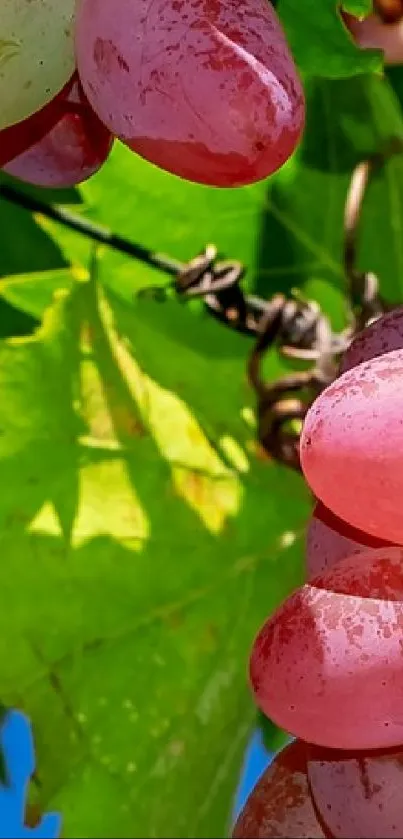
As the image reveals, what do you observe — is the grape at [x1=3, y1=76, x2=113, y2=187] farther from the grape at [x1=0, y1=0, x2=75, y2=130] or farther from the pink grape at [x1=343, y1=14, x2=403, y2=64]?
the pink grape at [x1=343, y1=14, x2=403, y2=64]

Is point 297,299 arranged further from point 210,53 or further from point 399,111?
point 210,53

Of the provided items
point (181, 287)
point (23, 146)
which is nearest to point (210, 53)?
point (23, 146)

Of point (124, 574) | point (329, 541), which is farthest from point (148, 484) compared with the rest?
point (329, 541)

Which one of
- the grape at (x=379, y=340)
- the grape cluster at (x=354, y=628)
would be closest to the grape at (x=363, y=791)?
the grape cluster at (x=354, y=628)

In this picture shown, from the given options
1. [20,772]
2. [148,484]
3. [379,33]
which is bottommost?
[20,772]

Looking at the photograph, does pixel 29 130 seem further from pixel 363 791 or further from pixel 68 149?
pixel 363 791

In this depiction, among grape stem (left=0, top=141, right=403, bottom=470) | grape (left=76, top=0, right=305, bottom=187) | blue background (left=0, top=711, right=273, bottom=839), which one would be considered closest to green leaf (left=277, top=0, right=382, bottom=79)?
grape (left=76, top=0, right=305, bottom=187)
